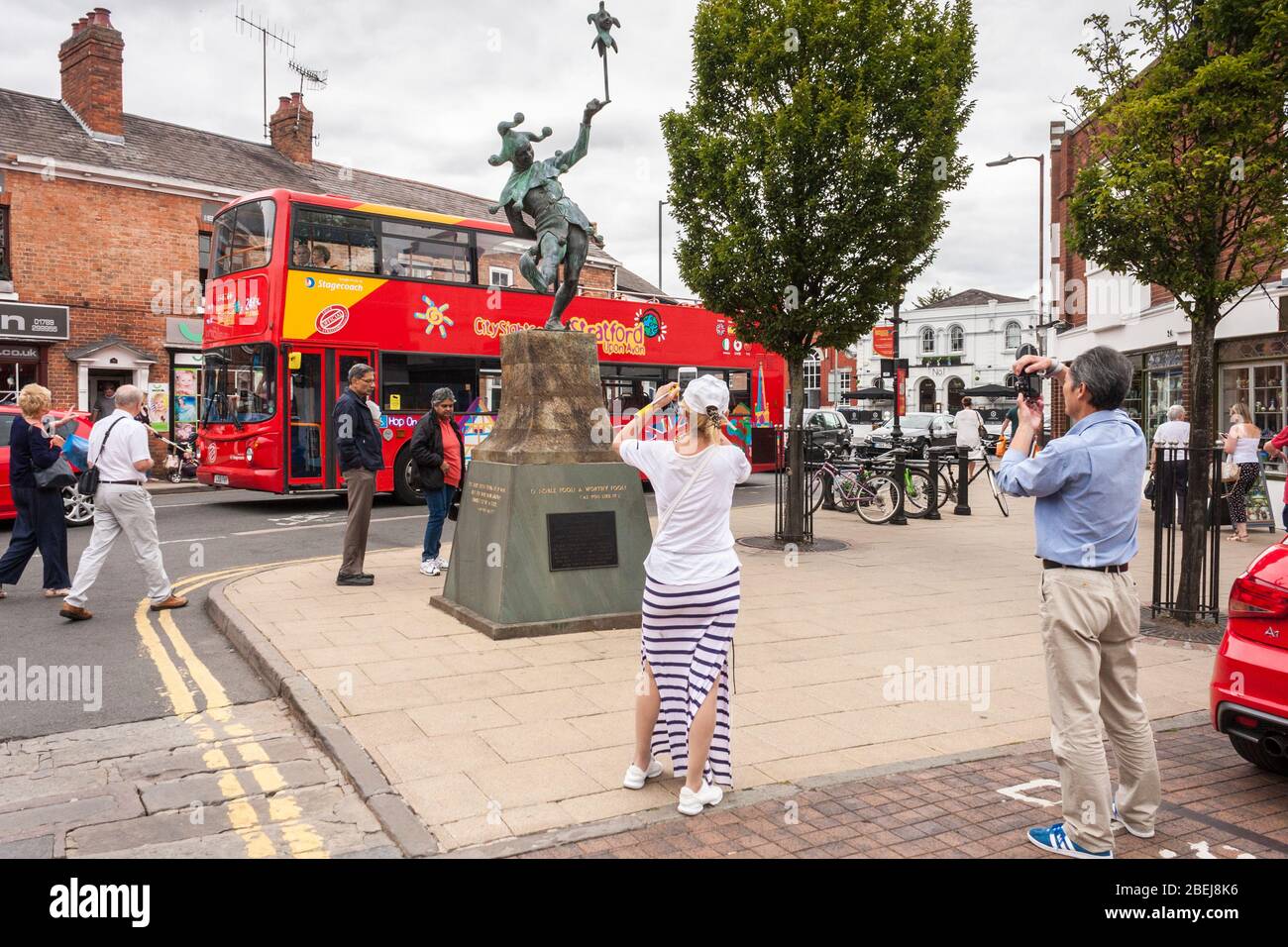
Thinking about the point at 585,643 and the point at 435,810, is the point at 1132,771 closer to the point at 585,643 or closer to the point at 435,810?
the point at 435,810

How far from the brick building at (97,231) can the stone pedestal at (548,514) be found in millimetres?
10974

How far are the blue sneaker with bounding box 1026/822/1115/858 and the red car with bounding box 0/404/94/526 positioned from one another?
11579mm

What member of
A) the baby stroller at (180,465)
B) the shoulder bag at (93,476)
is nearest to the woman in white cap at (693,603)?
the shoulder bag at (93,476)

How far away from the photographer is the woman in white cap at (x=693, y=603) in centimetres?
397

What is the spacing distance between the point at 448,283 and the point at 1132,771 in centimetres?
1424

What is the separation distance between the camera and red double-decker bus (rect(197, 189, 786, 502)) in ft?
47.4

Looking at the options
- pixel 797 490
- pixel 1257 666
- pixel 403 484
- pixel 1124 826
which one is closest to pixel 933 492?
pixel 797 490

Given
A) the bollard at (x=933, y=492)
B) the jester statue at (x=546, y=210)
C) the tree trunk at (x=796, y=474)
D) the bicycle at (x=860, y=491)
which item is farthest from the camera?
the bollard at (x=933, y=492)

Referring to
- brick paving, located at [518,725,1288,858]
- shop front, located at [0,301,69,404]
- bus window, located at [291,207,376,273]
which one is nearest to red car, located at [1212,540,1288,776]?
brick paving, located at [518,725,1288,858]

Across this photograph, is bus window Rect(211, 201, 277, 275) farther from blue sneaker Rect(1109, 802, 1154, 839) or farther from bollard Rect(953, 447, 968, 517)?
blue sneaker Rect(1109, 802, 1154, 839)

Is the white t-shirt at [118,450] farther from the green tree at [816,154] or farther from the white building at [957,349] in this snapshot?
the white building at [957,349]

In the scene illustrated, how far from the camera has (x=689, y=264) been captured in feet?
39.9

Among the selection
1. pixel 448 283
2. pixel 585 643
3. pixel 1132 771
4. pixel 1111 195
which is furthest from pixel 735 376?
pixel 1132 771
